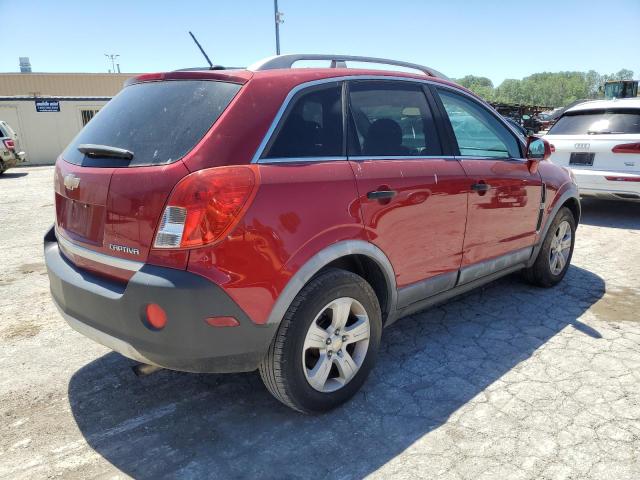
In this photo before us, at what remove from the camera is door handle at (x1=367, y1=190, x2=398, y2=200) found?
272 centimetres

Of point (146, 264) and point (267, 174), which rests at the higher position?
point (267, 174)

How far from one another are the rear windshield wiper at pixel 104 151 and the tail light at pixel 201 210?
44 cm

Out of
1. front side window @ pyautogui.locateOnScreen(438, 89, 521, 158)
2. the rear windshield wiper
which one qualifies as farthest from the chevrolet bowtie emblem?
front side window @ pyautogui.locateOnScreen(438, 89, 521, 158)

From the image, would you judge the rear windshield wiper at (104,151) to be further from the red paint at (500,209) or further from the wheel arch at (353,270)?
the red paint at (500,209)

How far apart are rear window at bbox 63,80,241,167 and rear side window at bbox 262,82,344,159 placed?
0.30 m

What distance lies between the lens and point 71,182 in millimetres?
2594

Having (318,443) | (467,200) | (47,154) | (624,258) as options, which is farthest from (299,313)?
(47,154)

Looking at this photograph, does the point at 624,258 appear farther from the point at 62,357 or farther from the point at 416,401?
the point at 62,357

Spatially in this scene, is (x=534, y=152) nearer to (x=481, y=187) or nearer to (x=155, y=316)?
(x=481, y=187)

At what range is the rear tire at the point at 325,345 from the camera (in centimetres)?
245

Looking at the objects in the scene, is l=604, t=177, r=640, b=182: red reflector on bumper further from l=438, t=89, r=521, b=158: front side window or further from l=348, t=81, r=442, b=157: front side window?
l=348, t=81, r=442, b=157: front side window

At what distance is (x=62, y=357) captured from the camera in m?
3.40

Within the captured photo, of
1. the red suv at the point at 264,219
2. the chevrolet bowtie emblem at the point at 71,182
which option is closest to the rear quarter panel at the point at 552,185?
the red suv at the point at 264,219

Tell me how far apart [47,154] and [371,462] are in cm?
2591
